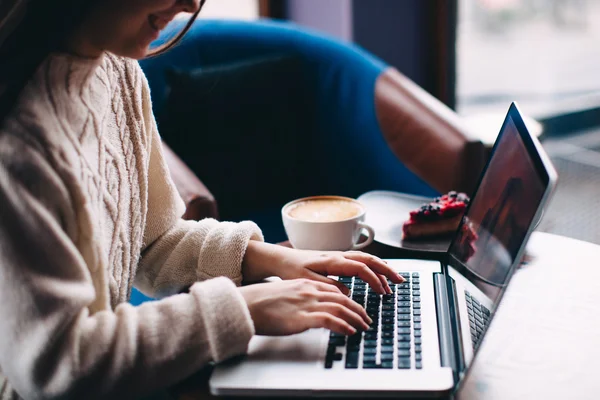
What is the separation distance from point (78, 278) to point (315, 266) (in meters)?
0.35

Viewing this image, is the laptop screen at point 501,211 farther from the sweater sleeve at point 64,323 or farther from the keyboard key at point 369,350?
the sweater sleeve at point 64,323

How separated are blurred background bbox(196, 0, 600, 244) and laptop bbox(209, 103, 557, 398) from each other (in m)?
1.19

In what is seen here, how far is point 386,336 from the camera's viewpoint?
77 centimetres

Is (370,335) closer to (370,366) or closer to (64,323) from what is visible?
(370,366)

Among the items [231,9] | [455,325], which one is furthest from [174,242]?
[231,9]

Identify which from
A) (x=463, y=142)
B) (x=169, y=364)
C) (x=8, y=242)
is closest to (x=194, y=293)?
(x=169, y=364)

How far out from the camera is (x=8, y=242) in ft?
2.04

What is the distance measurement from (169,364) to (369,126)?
1.24 m

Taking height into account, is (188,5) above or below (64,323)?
above

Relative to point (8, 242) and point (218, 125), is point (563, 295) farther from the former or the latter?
point (218, 125)

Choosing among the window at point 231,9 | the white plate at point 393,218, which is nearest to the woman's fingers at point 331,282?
the white plate at point 393,218

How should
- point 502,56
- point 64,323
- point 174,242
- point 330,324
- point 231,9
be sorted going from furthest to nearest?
point 502,56 → point 231,9 → point 174,242 → point 330,324 → point 64,323

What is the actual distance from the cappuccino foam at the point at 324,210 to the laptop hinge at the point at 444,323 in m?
0.21

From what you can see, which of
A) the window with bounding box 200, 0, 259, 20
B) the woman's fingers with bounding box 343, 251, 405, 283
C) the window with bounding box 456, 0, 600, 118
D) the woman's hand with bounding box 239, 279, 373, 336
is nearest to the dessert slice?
the woman's fingers with bounding box 343, 251, 405, 283
